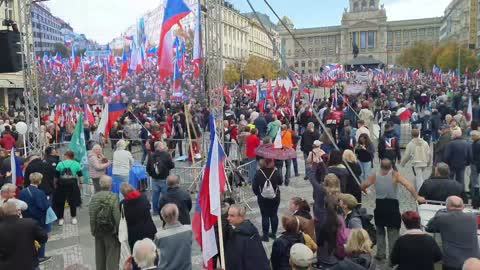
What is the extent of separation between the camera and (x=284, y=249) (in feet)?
15.7

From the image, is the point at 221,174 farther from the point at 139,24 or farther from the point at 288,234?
the point at 139,24

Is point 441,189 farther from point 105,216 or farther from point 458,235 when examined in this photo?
point 105,216

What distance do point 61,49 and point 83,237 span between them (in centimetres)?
2179

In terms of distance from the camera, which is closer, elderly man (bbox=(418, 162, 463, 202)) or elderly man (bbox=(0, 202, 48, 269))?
elderly man (bbox=(0, 202, 48, 269))

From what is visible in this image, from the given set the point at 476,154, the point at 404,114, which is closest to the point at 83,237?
the point at 476,154

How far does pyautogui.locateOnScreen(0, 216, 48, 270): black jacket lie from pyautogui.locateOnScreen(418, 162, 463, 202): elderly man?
5.11 meters

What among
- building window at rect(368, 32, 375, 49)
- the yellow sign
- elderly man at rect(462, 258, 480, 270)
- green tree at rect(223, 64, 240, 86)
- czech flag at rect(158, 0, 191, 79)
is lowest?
elderly man at rect(462, 258, 480, 270)

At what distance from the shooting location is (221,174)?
22.0 ft

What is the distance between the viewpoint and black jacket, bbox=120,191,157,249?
6.10 metres

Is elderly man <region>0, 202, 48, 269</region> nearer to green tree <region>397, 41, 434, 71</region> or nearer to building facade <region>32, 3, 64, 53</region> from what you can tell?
building facade <region>32, 3, 64, 53</region>

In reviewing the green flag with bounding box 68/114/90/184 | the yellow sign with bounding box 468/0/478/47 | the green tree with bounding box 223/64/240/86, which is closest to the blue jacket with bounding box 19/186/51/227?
the green flag with bounding box 68/114/90/184

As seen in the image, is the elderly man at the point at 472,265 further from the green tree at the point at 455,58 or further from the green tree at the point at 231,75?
the green tree at the point at 231,75

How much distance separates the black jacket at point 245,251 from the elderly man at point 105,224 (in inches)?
78.0

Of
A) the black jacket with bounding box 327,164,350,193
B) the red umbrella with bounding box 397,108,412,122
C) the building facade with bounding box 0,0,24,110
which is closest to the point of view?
the black jacket with bounding box 327,164,350,193
